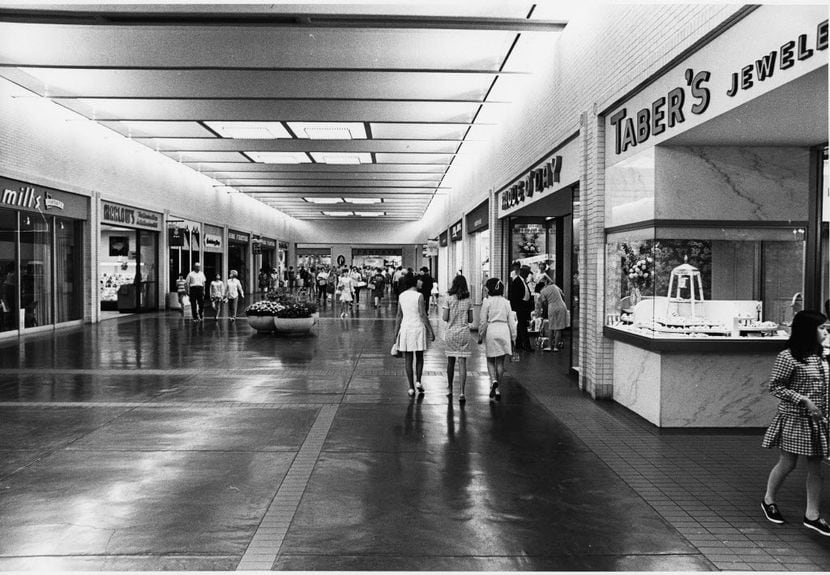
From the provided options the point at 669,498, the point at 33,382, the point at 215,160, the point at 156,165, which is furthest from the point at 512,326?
the point at 156,165

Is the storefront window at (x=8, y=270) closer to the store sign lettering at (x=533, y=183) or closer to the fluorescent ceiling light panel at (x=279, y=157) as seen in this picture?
the fluorescent ceiling light panel at (x=279, y=157)

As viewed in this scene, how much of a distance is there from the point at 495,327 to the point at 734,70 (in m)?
4.44

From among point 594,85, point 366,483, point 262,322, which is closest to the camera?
point 366,483

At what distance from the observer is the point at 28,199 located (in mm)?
17297

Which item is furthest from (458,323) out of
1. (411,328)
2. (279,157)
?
(279,157)

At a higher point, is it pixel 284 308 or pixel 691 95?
pixel 691 95

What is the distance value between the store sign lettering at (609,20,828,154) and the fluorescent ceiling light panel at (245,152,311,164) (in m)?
15.5

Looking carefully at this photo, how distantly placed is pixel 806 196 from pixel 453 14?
5.71 metres

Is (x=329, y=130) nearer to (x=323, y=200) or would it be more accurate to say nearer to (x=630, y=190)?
(x=630, y=190)

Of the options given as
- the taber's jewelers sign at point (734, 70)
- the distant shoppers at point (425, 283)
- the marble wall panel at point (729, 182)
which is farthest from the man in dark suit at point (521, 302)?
the marble wall panel at point (729, 182)

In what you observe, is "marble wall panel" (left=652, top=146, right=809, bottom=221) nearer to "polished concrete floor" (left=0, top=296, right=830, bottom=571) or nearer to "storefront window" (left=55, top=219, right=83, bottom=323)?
"polished concrete floor" (left=0, top=296, right=830, bottom=571)

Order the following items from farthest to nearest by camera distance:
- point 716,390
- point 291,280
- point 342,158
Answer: point 291,280
point 342,158
point 716,390

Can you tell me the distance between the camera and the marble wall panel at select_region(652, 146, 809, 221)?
775 centimetres

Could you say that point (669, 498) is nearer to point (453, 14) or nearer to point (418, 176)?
point (453, 14)
